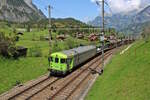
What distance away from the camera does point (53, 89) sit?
101 ft

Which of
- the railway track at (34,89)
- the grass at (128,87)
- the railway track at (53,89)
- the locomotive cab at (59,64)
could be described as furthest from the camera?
the locomotive cab at (59,64)

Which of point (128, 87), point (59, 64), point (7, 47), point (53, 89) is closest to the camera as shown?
point (128, 87)

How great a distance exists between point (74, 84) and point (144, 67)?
9178 mm

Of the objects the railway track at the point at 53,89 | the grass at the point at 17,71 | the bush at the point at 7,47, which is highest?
Result: the bush at the point at 7,47

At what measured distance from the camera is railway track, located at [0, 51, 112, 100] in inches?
1065

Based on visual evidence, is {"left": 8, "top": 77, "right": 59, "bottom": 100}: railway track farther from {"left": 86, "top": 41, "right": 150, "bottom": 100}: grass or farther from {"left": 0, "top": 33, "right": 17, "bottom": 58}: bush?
{"left": 0, "top": 33, "right": 17, "bottom": 58}: bush

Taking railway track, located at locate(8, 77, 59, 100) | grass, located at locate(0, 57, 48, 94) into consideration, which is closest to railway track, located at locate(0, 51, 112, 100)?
railway track, located at locate(8, 77, 59, 100)

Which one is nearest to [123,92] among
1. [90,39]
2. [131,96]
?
[131,96]

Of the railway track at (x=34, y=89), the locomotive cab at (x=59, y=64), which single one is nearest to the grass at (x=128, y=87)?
the railway track at (x=34, y=89)

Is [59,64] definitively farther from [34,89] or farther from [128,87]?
[128,87]

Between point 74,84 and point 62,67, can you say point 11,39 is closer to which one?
point 62,67

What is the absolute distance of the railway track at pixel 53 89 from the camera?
27062 millimetres

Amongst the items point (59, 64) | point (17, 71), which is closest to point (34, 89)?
point (59, 64)

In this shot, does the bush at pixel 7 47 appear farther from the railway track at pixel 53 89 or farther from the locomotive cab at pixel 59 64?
the railway track at pixel 53 89
